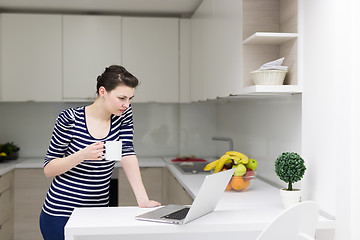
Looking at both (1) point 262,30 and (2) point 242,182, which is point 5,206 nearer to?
(2) point 242,182

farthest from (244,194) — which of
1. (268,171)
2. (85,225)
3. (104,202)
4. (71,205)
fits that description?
(85,225)

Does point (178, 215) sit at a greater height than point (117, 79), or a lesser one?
lesser

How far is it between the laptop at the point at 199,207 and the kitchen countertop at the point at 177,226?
0.03 meters

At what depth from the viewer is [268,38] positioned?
2332 millimetres

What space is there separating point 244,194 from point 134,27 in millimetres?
2354

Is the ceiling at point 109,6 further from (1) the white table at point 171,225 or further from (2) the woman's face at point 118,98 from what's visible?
(1) the white table at point 171,225

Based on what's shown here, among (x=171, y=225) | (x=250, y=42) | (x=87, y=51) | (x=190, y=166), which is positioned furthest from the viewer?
(x=87, y=51)

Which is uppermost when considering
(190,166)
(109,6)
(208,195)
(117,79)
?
(109,6)

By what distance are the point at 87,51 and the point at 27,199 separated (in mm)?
1490

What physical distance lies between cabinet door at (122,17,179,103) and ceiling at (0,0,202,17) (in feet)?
0.41

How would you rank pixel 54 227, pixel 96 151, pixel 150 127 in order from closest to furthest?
pixel 96 151 → pixel 54 227 → pixel 150 127

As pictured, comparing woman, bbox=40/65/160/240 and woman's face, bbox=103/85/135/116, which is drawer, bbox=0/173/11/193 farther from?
woman's face, bbox=103/85/135/116

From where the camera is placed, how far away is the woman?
221cm

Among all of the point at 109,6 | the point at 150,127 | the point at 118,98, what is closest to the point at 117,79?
the point at 118,98
